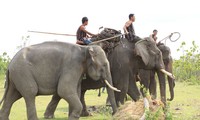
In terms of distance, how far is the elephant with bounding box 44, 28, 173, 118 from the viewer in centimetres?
1182

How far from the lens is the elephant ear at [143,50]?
12.1m

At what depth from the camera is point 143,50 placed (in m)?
12.2

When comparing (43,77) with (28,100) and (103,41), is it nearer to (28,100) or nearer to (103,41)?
(28,100)

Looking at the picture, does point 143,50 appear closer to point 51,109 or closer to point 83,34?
point 83,34

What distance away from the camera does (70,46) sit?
10125 millimetres

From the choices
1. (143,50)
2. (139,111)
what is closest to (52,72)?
(139,111)

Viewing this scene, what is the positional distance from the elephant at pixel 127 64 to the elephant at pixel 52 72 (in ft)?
5.22

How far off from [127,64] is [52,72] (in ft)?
9.65

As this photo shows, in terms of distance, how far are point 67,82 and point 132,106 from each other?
1584 mm

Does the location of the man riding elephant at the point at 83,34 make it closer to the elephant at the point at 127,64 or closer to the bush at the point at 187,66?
the elephant at the point at 127,64

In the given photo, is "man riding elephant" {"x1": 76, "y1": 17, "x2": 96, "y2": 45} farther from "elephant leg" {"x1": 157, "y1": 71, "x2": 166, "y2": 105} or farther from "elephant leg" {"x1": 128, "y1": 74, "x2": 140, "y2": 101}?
"elephant leg" {"x1": 157, "y1": 71, "x2": 166, "y2": 105}

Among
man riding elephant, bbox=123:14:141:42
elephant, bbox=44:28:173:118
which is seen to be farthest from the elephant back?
man riding elephant, bbox=123:14:141:42

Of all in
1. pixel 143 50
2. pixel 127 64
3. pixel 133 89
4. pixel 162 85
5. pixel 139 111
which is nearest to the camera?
pixel 139 111

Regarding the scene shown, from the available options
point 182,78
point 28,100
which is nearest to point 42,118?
point 28,100
